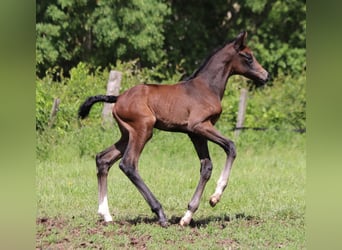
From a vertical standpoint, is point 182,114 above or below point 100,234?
above

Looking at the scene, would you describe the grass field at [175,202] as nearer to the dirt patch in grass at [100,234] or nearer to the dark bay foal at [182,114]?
the dirt patch in grass at [100,234]

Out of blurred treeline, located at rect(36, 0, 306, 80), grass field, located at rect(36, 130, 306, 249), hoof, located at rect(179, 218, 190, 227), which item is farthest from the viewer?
blurred treeline, located at rect(36, 0, 306, 80)

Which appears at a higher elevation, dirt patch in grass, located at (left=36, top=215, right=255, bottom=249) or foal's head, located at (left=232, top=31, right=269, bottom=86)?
foal's head, located at (left=232, top=31, right=269, bottom=86)

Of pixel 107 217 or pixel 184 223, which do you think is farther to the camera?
pixel 107 217

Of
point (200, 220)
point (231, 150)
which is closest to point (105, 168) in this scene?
point (200, 220)

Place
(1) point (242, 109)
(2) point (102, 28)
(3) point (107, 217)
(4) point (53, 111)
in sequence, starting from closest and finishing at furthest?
(3) point (107, 217) → (4) point (53, 111) → (1) point (242, 109) → (2) point (102, 28)

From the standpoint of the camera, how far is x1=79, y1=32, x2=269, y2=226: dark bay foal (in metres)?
6.81

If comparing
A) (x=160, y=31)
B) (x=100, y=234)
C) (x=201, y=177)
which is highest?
(x=160, y=31)

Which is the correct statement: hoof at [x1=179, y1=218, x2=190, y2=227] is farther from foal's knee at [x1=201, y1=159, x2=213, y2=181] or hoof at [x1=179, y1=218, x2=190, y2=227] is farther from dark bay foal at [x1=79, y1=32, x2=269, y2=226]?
foal's knee at [x1=201, y1=159, x2=213, y2=181]

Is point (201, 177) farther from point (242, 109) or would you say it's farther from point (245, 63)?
point (242, 109)

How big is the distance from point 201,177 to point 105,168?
3.64 feet

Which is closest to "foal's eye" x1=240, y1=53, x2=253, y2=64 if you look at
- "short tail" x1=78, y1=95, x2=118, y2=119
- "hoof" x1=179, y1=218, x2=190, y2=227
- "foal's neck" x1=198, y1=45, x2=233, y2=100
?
"foal's neck" x1=198, y1=45, x2=233, y2=100

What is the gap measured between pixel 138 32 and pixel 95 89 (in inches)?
277

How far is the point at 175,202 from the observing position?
28.4ft
